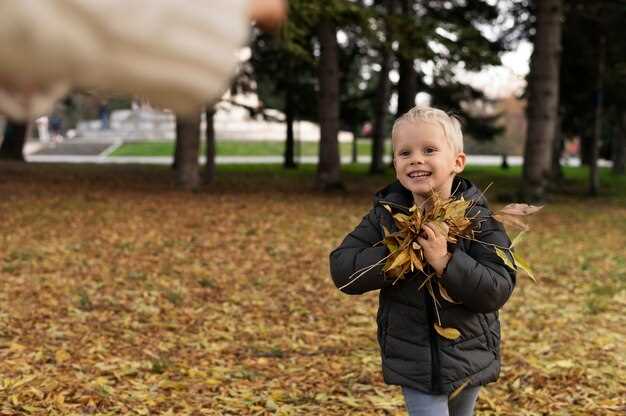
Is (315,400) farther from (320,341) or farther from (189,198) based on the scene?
→ (189,198)

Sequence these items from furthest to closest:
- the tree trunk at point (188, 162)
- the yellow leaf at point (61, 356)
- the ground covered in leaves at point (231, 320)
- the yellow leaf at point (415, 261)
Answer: the tree trunk at point (188, 162) → the yellow leaf at point (61, 356) → the ground covered in leaves at point (231, 320) → the yellow leaf at point (415, 261)

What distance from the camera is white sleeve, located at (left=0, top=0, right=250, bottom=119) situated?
40 centimetres

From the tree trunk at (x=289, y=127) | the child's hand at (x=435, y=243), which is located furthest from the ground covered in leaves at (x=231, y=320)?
the tree trunk at (x=289, y=127)

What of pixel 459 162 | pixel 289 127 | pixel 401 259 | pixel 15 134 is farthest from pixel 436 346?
pixel 289 127

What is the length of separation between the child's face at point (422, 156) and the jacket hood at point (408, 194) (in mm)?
141

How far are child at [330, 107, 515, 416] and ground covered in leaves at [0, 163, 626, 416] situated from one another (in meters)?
1.94

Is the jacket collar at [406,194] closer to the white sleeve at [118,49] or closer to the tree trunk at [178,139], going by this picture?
the tree trunk at [178,139]

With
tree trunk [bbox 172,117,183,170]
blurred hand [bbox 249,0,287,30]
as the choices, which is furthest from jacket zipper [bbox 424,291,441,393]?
blurred hand [bbox 249,0,287,30]

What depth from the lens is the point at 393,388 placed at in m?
5.16

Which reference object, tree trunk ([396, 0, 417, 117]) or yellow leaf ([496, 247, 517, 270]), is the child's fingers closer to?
yellow leaf ([496, 247, 517, 270])

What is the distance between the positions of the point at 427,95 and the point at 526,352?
72.1 feet

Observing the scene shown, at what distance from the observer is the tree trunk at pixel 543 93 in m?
15.3

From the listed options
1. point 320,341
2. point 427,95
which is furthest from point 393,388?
point 427,95

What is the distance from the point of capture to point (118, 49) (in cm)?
42
